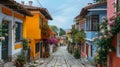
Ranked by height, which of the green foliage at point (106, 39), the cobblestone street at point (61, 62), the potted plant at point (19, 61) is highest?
the green foliage at point (106, 39)

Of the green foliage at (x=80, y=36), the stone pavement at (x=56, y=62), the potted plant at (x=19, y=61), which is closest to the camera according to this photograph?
the potted plant at (x=19, y=61)

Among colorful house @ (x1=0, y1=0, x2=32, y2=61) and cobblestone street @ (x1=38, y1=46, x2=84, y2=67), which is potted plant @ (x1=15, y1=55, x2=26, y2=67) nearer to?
colorful house @ (x1=0, y1=0, x2=32, y2=61)

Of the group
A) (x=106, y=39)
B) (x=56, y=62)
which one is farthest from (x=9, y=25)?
(x=56, y=62)

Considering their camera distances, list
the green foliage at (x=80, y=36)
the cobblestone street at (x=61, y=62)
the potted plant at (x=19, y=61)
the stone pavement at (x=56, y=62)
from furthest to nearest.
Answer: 1. the green foliage at (x=80, y=36)
2. the cobblestone street at (x=61, y=62)
3. the stone pavement at (x=56, y=62)
4. the potted plant at (x=19, y=61)

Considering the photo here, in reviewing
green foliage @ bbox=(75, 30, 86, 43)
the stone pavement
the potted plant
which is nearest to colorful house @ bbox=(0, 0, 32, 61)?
the potted plant

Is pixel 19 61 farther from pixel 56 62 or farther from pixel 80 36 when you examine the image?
pixel 80 36

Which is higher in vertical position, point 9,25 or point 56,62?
point 9,25

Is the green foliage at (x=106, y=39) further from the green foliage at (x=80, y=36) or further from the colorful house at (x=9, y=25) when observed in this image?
the green foliage at (x=80, y=36)

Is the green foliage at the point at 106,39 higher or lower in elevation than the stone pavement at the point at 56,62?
higher

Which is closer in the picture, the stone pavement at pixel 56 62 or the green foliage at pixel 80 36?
the stone pavement at pixel 56 62

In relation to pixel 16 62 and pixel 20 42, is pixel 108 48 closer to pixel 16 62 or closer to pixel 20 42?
pixel 16 62

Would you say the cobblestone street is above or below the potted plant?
below

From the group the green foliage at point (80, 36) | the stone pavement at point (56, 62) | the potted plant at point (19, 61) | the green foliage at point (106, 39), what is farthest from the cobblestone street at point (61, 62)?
the green foliage at point (106, 39)

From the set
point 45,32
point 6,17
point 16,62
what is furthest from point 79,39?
point 6,17
